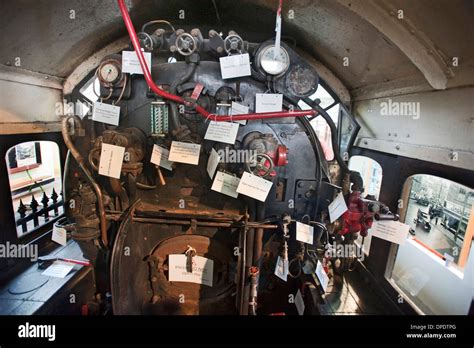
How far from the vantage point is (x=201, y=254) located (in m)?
1.54

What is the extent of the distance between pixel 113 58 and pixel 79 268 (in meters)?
1.59

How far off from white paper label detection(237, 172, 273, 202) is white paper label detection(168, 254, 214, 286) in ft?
2.00

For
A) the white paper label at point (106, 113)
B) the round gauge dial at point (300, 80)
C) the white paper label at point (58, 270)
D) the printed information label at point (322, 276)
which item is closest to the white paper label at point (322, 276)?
the printed information label at point (322, 276)

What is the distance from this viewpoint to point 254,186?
4.37 feet

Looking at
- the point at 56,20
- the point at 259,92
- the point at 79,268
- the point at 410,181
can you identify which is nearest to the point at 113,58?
the point at 56,20

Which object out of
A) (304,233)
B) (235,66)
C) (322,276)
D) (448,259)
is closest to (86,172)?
(235,66)

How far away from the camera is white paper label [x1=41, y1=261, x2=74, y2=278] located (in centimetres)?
162

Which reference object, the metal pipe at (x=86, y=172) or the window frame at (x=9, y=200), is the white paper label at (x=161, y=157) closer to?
the metal pipe at (x=86, y=172)

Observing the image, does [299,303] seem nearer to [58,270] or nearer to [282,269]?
[282,269]

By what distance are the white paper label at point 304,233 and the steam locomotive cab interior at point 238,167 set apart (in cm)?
1

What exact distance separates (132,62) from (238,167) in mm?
942

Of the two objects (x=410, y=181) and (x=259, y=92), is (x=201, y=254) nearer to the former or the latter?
(x=259, y=92)

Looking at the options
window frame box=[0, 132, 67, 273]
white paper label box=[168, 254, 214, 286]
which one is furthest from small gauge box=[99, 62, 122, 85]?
white paper label box=[168, 254, 214, 286]

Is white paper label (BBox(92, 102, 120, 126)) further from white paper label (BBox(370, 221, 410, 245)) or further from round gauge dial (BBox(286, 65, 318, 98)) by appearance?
white paper label (BBox(370, 221, 410, 245))
